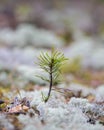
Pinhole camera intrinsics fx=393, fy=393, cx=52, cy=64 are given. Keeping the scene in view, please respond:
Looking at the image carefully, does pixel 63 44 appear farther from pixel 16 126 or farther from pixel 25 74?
pixel 16 126

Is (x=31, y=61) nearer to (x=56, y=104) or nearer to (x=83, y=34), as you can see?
(x=56, y=104)

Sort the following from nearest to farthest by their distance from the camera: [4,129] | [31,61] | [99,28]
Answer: [4,129], [31,61], [99,28]

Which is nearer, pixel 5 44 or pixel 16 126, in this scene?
pixel 16 126

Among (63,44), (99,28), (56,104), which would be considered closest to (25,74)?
(56,104)

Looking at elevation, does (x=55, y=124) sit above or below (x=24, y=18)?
below

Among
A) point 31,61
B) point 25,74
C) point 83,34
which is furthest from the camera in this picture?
point 83,34

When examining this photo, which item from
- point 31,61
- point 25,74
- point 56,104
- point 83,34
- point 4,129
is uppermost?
point 83,34
